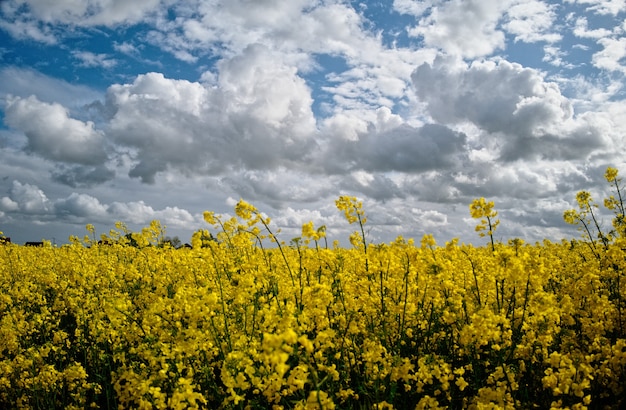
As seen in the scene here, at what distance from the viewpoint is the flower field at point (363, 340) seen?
3.98m

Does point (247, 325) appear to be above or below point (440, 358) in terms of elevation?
above

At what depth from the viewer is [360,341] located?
219 inches

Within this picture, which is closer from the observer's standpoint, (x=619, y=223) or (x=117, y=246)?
(x=619, y=223)

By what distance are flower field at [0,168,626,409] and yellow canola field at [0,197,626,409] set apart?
23mm

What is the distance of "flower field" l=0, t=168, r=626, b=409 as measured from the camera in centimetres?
398

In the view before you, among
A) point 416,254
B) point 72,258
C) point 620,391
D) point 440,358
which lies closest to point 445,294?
point 416,254

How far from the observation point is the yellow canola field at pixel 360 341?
157 inches

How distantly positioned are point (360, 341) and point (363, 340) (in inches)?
4.0

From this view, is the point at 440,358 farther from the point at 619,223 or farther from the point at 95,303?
the point at 95,303

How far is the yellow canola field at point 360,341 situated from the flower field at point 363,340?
0.9 inches

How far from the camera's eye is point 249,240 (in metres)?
7.04

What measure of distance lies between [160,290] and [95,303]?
1.06 metres

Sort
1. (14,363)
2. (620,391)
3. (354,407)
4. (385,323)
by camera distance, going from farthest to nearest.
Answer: (14,363) < (385,323) < (354,407) < (620,391)

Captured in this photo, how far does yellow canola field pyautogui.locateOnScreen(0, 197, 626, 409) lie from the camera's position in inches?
157
